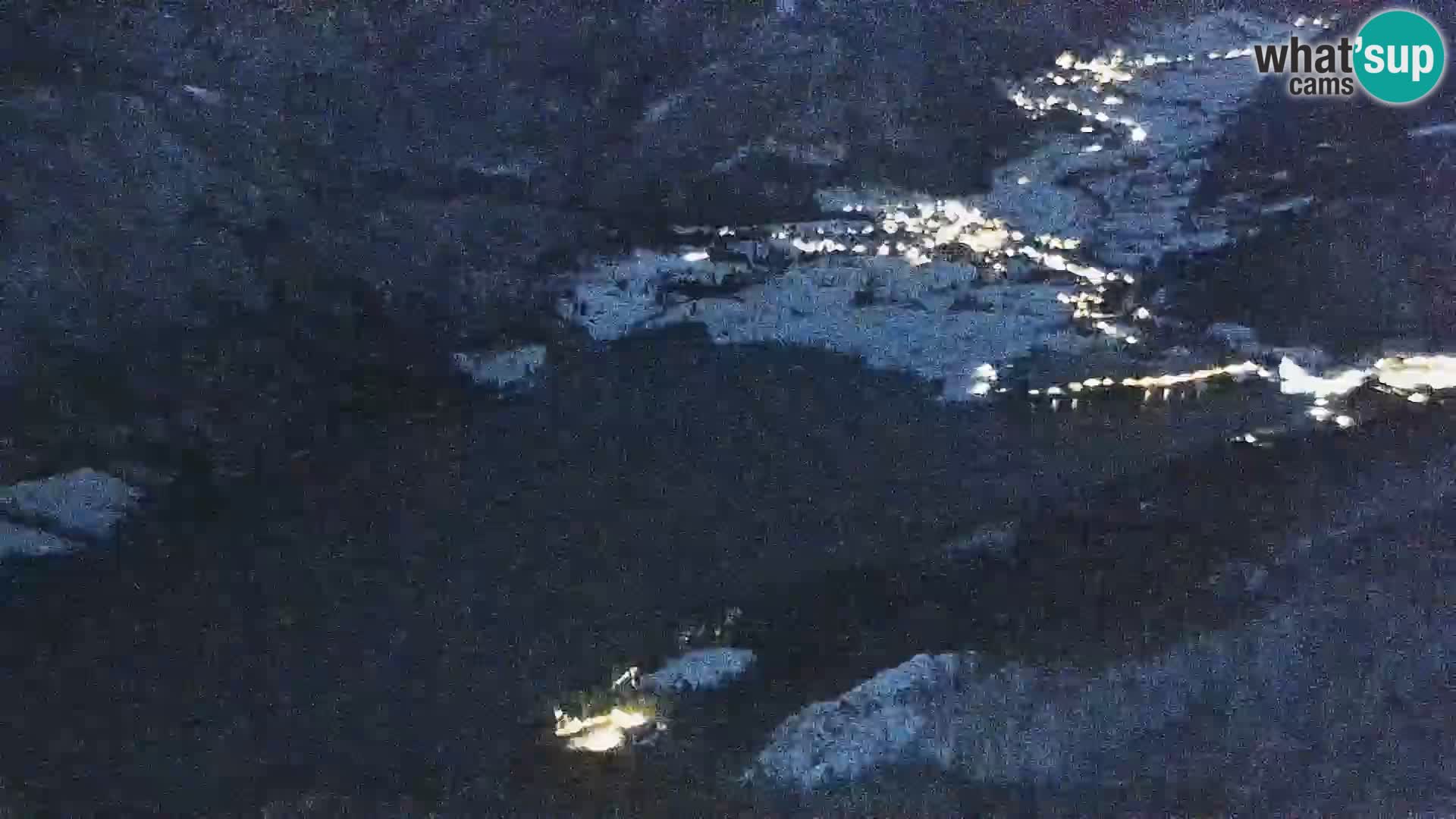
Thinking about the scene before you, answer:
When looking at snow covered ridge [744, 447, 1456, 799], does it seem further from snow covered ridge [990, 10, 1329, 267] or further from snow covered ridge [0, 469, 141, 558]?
snow covered ridge [0, 469, 141, 558]

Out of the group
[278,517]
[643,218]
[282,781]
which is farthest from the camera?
[643,218]

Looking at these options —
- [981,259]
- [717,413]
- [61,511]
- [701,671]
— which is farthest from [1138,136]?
[61,511]

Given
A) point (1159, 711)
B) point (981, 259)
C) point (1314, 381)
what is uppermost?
point (981, 259)

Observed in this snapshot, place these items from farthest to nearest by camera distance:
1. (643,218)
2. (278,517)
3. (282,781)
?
1. (643,218)
2. (278,517)
3. (282,781)

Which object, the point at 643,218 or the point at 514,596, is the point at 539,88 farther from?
the point at 514,596

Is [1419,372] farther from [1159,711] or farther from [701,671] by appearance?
[701,671]

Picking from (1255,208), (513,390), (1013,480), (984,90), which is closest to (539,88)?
(513,390)

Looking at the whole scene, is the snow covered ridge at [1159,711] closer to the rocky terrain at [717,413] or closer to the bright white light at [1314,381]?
the rocky terrain at [717,413]
